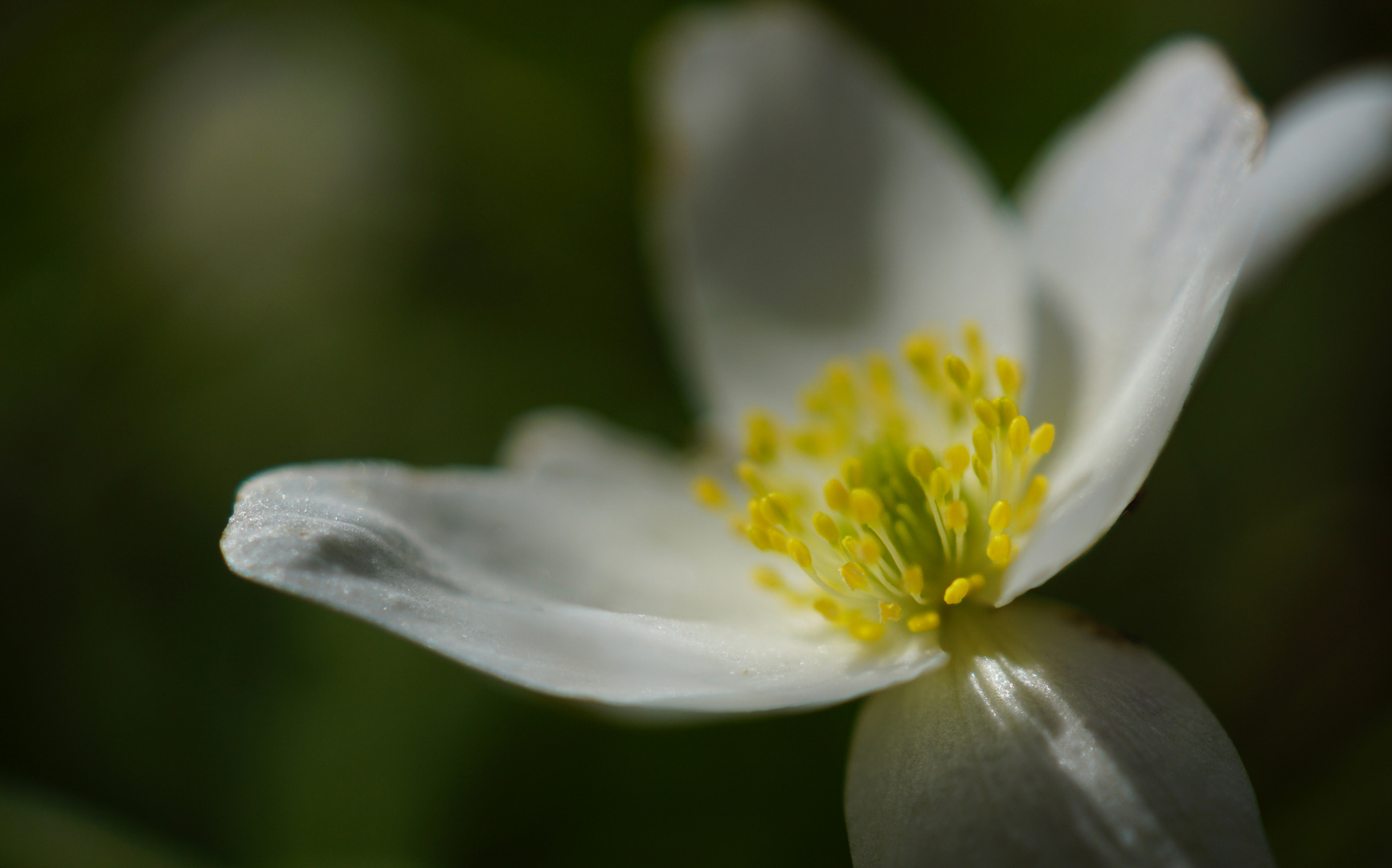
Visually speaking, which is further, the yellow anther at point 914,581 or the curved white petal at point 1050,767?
the yellow anther at point 914,581

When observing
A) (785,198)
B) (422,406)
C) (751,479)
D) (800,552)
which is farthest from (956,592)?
(422,406)

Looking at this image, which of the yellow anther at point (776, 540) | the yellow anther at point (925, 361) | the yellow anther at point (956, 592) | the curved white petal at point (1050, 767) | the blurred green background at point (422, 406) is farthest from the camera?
the blurred green background at point (422, 406)

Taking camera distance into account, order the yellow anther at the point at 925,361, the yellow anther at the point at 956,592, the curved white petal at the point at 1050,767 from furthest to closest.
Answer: the yellow anther at the point at 925,361 < the yellow anther at the point at 956,592 < the curved white petal at the point at 1050,767

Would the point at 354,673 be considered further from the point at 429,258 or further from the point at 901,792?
the point at 901,792

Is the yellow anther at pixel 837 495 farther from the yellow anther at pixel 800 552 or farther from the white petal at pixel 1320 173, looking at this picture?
the white petal at pixel 1320 173

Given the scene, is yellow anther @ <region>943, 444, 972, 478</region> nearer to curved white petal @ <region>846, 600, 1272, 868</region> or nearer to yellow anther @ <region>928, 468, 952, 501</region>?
yellow anther @ <region>928, 468, 952, 501</region>

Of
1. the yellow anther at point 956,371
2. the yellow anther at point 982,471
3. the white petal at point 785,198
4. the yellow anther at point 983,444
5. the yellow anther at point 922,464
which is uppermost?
the white petal at point 785,198

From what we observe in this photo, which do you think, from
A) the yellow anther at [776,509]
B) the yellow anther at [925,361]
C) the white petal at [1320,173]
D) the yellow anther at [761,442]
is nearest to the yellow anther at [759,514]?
the yellow anther at [776,509]

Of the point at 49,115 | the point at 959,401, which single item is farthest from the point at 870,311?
the point at 49,115

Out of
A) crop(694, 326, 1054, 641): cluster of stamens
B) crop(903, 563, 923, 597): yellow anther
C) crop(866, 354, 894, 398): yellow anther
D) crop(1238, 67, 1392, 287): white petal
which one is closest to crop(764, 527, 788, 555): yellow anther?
crop(694, 326, 1054, 641): cluster of stamens
